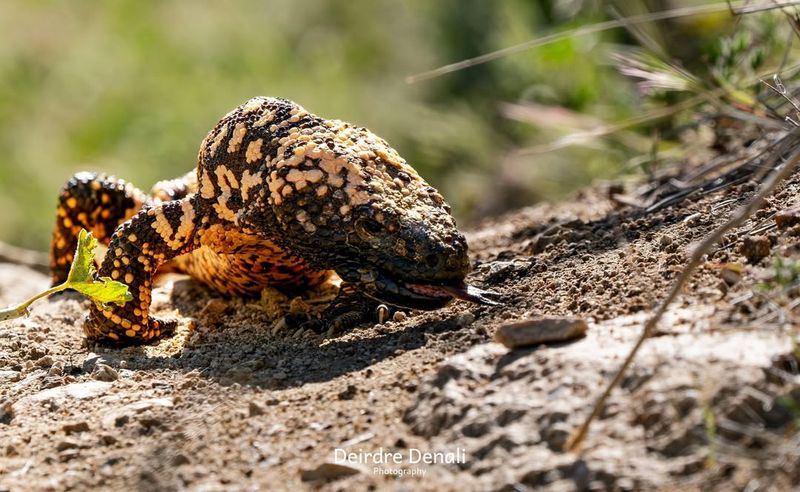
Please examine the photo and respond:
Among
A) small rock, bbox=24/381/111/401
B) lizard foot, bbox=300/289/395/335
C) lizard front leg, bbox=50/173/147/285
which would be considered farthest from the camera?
lizard front leg, bbox=50/173/147/285

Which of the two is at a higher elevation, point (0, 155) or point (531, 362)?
point (0, 155)

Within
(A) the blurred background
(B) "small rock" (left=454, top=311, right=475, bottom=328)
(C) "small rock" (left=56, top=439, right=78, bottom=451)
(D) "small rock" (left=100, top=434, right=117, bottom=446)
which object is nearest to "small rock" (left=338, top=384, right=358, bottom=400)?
(B) "small rock" (left=454, top=311, right=475, bottom=328)

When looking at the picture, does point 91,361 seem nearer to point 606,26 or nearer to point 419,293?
point 419,293

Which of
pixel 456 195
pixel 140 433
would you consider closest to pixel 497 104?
pixel 456 195

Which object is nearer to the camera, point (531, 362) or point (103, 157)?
point (531, 362)

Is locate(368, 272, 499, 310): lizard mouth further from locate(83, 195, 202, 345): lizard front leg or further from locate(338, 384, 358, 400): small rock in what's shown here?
locate(83, 195, 202, 345): lizard front leg

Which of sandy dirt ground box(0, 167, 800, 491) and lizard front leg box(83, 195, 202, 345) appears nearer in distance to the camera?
sandy dirt ground box(0, 167, 800, 491)

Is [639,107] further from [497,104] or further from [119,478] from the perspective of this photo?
[119,478]
